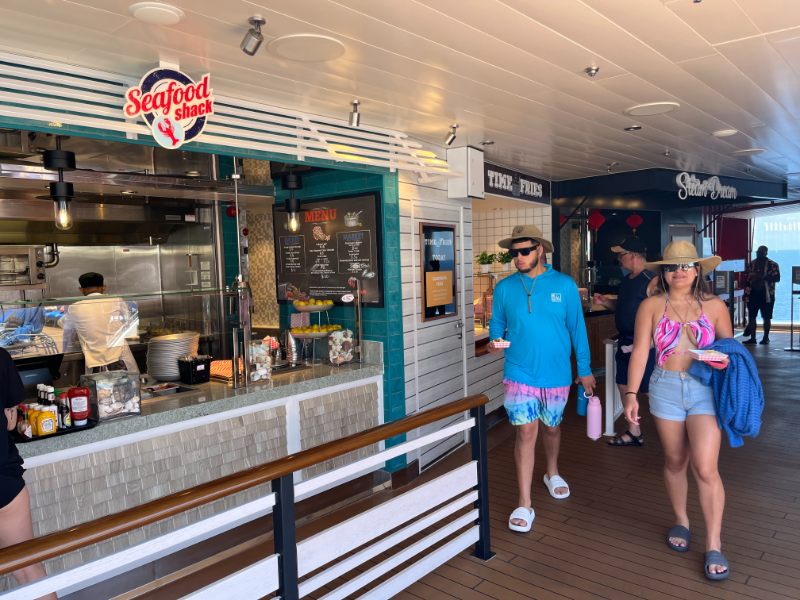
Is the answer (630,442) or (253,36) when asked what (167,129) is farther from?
(630,442)

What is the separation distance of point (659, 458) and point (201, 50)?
4.55 meters

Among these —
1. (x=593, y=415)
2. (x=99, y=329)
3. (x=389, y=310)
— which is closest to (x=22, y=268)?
(x=99, y=329)

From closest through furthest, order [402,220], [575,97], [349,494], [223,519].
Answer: [223,519] < [575,97] < [349,494] < [402,220]

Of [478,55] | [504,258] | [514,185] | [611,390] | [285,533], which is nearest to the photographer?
[285,533]

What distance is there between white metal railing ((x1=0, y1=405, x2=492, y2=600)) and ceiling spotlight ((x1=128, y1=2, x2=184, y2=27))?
6.10 ft

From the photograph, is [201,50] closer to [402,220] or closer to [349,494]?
[402,220]

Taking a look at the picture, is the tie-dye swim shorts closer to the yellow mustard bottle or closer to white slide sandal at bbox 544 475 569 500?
white slide sandal at bbox 544 475 569 500

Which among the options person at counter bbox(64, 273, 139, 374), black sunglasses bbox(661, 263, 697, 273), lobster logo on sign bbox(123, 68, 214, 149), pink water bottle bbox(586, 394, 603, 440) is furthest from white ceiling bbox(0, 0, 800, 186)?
pink water bottle bbox(586, 394, 603, 440)

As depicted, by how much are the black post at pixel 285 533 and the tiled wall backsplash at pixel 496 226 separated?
5748 millimetres

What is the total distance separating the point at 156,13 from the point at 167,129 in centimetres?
71

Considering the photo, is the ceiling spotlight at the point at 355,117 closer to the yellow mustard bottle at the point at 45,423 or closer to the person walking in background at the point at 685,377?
the person walking in background at the point at 685,377

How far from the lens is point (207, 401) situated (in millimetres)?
3537

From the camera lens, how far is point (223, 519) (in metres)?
1.97

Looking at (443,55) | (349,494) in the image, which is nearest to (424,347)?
(349,494)
